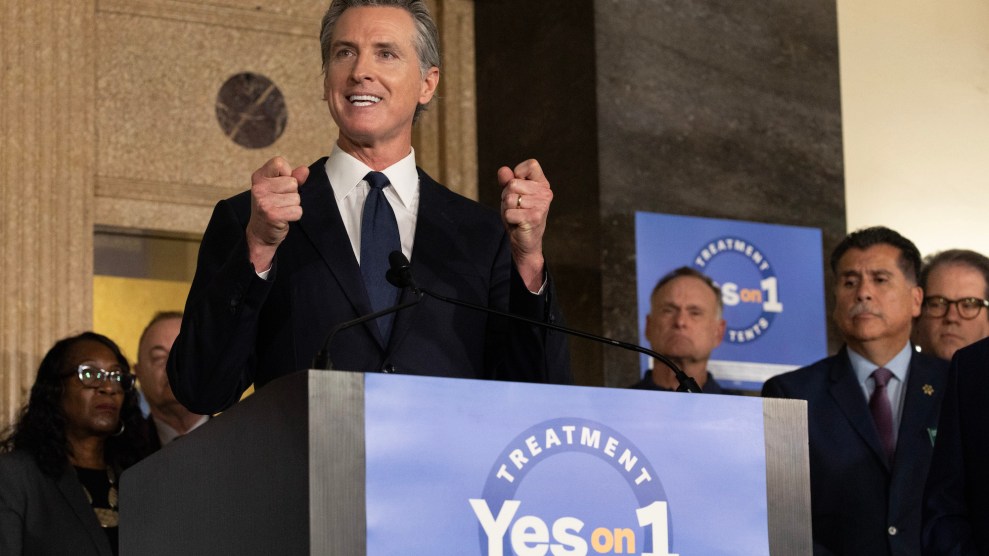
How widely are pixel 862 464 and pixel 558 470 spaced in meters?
2.29

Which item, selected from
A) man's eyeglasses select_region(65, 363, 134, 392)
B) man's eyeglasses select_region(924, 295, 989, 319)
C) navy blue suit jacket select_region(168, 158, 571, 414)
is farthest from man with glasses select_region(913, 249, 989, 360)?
navy blue suit jacket select_region(168, 158, 571, 414)

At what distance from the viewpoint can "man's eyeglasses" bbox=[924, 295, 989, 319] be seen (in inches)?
187

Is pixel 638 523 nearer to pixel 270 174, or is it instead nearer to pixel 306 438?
pixel 306 438

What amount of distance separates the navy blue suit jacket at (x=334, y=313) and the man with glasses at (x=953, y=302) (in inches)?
103

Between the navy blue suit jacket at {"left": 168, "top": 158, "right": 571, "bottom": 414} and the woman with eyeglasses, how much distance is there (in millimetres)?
1856

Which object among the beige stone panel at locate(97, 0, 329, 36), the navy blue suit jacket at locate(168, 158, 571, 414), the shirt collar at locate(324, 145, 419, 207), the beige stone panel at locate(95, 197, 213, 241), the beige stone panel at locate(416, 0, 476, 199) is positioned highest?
the beige stone panel at locate(97, 0, 329, 36)

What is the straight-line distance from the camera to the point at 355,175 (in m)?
2.55

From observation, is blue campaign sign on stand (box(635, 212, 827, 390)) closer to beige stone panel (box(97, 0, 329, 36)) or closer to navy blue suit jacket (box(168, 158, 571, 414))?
beige stone panel (box(97, 0, 329, 36))

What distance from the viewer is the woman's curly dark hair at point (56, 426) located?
13.9 feet

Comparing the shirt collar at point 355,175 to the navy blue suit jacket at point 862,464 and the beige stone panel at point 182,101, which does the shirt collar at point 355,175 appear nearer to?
the navy blue suit jacket at point 862,464

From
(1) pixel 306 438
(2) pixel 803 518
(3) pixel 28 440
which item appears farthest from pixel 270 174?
(3) pixel 28 440

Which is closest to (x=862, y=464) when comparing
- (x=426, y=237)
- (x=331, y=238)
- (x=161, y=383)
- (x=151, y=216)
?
(x=426, y=237)

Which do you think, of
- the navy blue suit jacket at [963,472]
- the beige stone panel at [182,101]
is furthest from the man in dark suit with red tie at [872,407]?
the beige stone panel at [182,101]

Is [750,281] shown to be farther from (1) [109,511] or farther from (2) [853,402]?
(1) [109,511]
